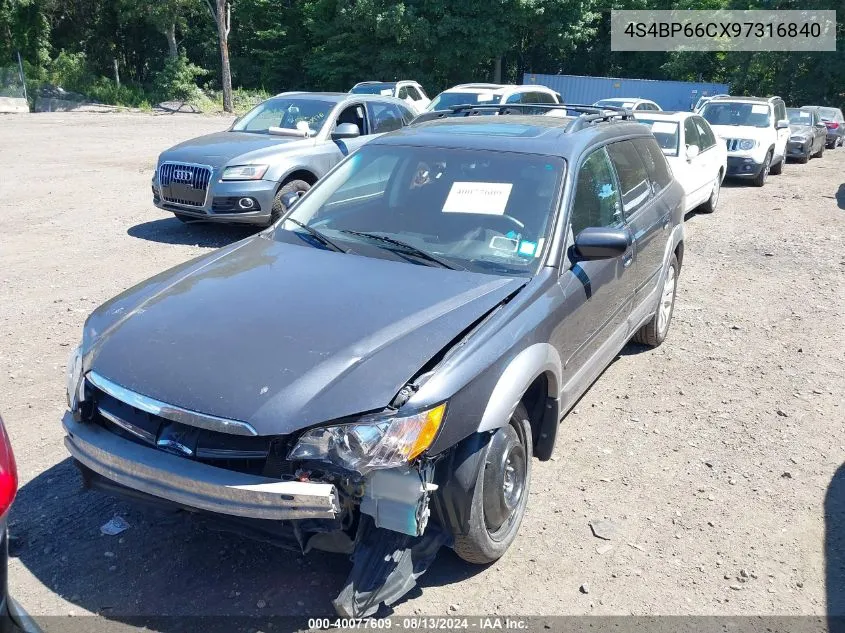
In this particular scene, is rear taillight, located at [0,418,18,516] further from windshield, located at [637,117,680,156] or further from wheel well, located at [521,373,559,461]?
windshield, located at [637,117,680,156]

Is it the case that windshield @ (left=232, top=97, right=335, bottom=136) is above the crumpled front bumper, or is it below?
above

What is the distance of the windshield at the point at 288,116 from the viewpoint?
9.75 meters

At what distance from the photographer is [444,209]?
406 cm

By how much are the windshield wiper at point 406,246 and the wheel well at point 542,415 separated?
2.39ft

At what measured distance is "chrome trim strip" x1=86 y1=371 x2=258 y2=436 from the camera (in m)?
2.70

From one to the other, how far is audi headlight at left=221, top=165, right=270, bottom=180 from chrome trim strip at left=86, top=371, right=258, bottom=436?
5979 mm

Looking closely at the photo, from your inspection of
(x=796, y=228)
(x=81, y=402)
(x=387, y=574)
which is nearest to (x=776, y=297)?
(x=796, y=228)

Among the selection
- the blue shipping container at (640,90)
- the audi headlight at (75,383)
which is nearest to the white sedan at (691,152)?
the audi headlight at (75,383)

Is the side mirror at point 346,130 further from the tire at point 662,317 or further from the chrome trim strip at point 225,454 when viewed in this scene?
the chrome trim strip at point 225,454

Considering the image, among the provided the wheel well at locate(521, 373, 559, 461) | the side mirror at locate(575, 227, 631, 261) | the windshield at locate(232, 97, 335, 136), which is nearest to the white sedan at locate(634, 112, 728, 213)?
the windshield at locate(232, 97, 335, 136)

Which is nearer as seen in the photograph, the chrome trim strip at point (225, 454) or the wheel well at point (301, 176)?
the chrome trim strip at point (225, 454)

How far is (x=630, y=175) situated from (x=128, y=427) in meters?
3.50

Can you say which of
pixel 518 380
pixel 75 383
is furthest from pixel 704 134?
pixel 75 383

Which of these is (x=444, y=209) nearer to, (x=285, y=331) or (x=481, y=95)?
(x=285, y=331)
